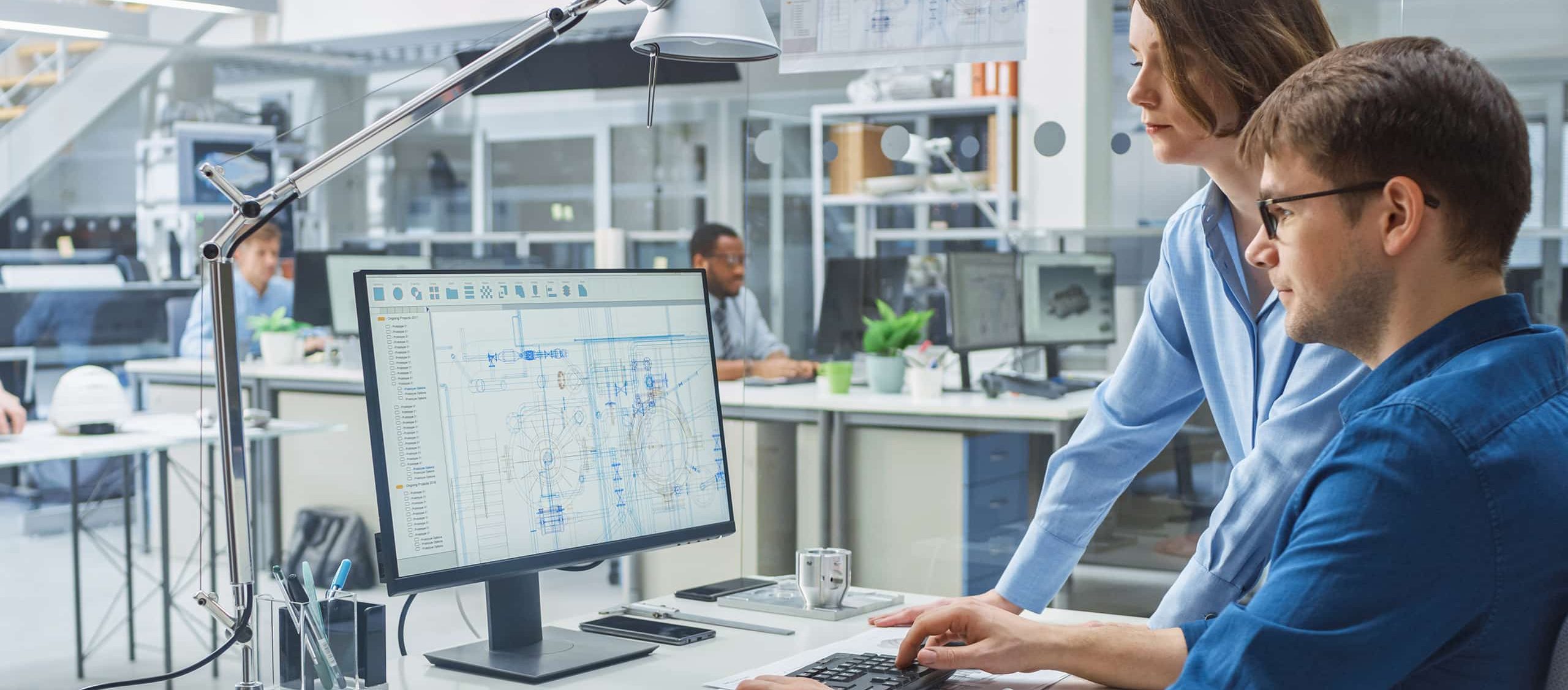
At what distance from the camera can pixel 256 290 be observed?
571cm

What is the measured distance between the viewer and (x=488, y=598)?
5.04ft

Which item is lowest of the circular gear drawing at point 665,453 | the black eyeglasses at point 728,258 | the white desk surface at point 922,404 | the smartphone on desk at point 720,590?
the smartphone on desk at point 720,590

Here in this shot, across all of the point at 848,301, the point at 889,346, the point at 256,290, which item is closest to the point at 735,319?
the point at 848,301

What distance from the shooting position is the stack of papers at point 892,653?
139 centimetres

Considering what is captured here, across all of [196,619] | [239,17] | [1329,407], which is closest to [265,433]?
[196,619]

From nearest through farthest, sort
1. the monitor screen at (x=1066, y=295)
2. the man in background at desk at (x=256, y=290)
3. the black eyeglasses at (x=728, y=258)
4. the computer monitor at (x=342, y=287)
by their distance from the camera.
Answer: the monitor screen at (x=1066, y=295) → the black eyeglasses at (x=728, y=258) → the computer monitor at (x=342, y=287) → the man in background at desk at (x=256, y=290)

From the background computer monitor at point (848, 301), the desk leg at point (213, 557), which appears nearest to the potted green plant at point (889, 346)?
the background computer monitor at point (848, 301)

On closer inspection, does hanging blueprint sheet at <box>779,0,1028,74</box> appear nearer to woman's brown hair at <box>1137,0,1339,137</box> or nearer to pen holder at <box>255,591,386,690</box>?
woman's brown hair at <box>1137,0,1339,137</box>

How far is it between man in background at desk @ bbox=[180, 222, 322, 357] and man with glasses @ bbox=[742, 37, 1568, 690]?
5033 mm

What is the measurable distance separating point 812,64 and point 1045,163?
147 cm

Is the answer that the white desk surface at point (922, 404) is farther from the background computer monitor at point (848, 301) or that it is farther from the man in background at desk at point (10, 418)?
the man in background at desk at point (10, 418)

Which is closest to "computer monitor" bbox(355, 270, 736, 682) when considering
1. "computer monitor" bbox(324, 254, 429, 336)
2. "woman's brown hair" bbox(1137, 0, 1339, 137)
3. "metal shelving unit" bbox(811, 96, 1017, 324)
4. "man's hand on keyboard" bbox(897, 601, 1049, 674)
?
"man's hand on keyboard" bbox(897, 601, 1049, 674)

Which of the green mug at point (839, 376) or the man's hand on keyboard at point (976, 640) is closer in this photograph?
the man's hand on keyboard at point (976, 640)

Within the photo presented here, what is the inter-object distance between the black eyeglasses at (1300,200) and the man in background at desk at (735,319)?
8.72ft
